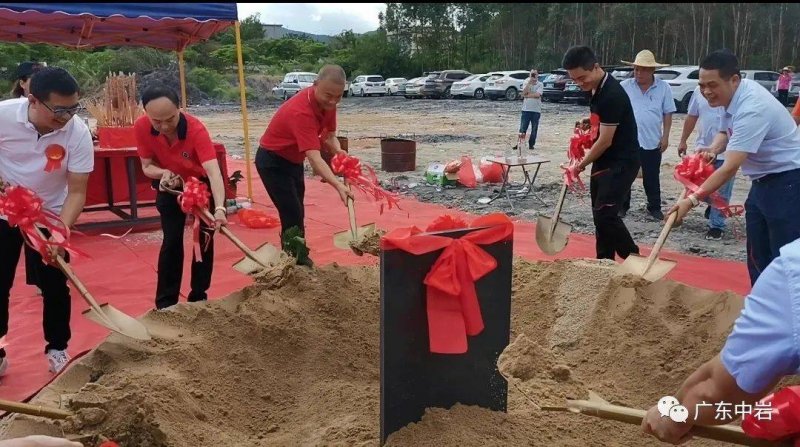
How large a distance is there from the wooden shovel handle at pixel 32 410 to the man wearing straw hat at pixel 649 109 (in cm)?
500

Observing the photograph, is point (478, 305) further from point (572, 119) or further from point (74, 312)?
point (572, 119)

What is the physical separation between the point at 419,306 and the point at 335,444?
575 millimetres

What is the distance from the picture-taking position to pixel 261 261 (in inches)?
150

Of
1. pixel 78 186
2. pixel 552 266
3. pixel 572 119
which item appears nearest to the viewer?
pixel 78 186

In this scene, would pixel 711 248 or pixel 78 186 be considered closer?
pixel 78 186

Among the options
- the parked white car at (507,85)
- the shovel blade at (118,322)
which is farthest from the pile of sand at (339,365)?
the parked white car at (507,85)

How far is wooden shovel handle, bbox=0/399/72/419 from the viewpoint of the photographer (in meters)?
1.94

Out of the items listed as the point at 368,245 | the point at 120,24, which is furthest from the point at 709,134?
the point at 120,24

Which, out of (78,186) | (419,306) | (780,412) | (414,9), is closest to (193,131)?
(78,186)

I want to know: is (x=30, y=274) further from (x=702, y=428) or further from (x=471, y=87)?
(x=471, y=87)

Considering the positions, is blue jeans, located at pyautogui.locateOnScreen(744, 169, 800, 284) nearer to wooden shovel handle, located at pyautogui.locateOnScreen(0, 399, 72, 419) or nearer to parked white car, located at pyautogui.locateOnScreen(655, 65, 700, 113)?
wooden shovel handle, located at pyautogui.locateOnScreen(0, 399, 72, 419)

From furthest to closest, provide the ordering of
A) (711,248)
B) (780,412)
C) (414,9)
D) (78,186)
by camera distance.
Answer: (414,9) → (711,248) → (78,186) → (780,412)

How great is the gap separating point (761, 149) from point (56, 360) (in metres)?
3.53

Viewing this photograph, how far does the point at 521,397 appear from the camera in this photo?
2.70 m
